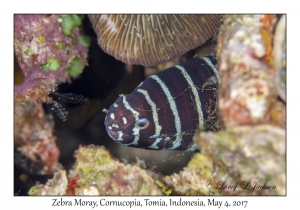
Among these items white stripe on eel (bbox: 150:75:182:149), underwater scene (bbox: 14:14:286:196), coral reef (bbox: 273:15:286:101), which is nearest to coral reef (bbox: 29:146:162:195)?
underwater scene (bbox: 14:14:286:196)

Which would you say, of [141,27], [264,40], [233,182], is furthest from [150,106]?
[264,40]

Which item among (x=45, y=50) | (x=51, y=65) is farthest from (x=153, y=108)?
(x=45, y=50)

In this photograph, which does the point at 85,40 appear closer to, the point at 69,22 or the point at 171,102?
the point at 69,22

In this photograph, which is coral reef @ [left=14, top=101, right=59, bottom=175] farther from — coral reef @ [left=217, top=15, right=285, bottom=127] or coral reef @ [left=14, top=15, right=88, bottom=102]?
coral reef @ [left=217, top=15, right=285, bottom=127]

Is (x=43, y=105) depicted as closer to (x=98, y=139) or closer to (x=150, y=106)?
(x=98, y=139)

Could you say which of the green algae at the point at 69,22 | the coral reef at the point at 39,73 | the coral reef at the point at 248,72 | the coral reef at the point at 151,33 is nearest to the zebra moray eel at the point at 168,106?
the coral reef at the point at 151,33

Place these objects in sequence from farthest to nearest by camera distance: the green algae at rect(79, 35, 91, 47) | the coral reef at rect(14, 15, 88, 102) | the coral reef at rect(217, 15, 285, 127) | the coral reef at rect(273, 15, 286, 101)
Result: 1. the green algae at rect(79, 35, 91, 47)
2. the coral reef at rect(14, 15, 88, 102)
3. the coral reef at rect(273, 15, 286, 101)
4. the coral reef at rect(217, 15, 285, 127)
